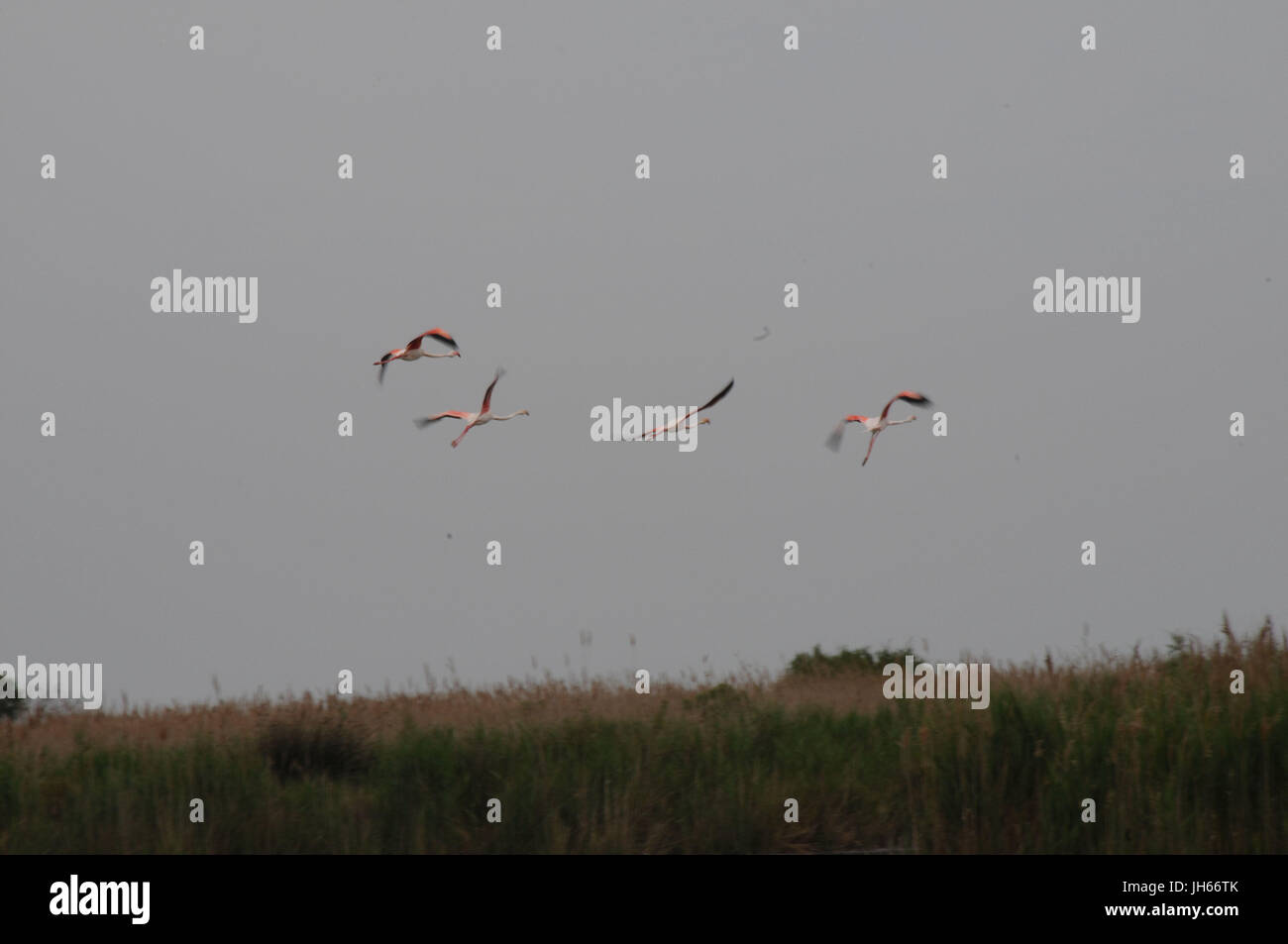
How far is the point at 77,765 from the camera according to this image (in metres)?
11.6

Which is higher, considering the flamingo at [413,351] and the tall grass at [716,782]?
the flamingo at [413,351]

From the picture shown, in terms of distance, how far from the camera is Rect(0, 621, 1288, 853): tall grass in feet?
33.2

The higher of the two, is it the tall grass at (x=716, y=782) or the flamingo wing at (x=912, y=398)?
the flamingo wing at (x=912, y=398)

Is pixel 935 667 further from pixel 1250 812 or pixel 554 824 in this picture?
pixel 554 824

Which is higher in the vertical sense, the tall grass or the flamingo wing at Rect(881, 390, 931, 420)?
the flamingo wing at Rect(881, 390, 931, 420)

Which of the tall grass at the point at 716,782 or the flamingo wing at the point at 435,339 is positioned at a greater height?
the flamingo wing at the point at 435,339

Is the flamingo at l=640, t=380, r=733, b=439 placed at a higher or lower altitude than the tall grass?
higher

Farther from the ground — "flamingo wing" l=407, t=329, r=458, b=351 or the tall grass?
"flamingo wing" l=407, t=329, r=458, b=351

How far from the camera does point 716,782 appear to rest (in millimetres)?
10898

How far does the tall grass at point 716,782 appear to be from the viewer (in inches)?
399
